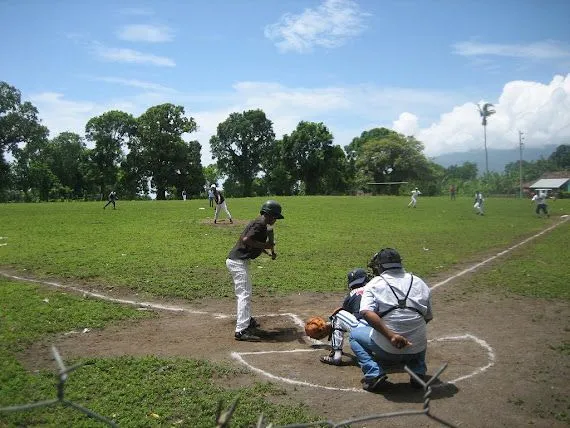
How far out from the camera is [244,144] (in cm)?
8356

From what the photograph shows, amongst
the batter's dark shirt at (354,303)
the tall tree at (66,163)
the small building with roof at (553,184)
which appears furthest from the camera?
the small building with roof at (553,184)

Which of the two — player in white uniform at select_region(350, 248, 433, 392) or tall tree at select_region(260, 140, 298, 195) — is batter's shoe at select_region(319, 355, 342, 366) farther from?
tall tree at select_region(260, 140, 298, 195)

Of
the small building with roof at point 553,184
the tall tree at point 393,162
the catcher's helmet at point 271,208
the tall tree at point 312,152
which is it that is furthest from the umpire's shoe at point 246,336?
the small building with roof at point 553,184

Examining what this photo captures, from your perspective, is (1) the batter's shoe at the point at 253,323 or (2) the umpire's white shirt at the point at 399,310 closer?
(2) the umpire's white shirt at the point at 399,310

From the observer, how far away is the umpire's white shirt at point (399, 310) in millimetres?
5996

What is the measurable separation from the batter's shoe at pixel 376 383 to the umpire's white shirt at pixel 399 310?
34 centimetres

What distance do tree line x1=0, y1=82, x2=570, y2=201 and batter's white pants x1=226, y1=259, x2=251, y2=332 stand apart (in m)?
65.2

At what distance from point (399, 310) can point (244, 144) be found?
79.0m

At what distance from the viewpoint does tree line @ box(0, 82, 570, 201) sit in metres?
71.0

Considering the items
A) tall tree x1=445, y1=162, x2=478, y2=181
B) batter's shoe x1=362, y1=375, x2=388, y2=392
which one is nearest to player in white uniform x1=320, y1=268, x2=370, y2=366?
batter's shoe x1=362, y1=375, x2=388, y2=392

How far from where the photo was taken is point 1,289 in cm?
1118

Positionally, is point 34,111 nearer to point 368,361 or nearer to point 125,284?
point 125,284

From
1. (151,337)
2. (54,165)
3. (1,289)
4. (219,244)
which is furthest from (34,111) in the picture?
(151,337)

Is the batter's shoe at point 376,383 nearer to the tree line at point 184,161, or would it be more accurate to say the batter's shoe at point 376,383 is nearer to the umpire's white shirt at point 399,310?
the umpire's white shirt at point 399,310
